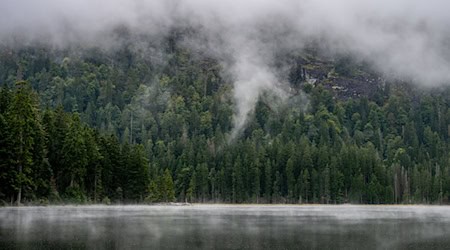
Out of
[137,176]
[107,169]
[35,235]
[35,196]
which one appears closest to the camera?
[35,235]

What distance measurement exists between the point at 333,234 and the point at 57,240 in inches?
833

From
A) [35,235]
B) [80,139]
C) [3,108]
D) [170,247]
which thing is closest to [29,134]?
[3,108]

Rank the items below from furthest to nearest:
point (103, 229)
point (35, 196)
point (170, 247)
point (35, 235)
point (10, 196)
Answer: point (35, 196)
point (10, 196)
point (103, 229)
point (35, 235)
point (170, 247)

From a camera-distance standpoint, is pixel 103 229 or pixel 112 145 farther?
pixel 112 145

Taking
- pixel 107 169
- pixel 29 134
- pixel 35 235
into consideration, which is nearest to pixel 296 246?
pixel 35 235

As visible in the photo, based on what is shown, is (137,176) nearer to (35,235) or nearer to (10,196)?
(10,196)

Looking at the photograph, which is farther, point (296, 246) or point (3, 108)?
point (3, 108)

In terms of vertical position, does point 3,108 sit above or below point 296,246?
above

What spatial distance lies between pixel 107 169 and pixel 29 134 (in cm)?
3780

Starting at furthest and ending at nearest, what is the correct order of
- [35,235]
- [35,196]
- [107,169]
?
[107,169] < [35,196] < [35,235]

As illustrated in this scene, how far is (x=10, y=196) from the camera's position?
88438 mm

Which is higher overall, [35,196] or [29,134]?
[29,134]

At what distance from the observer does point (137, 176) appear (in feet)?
456

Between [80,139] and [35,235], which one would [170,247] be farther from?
[80,139]
